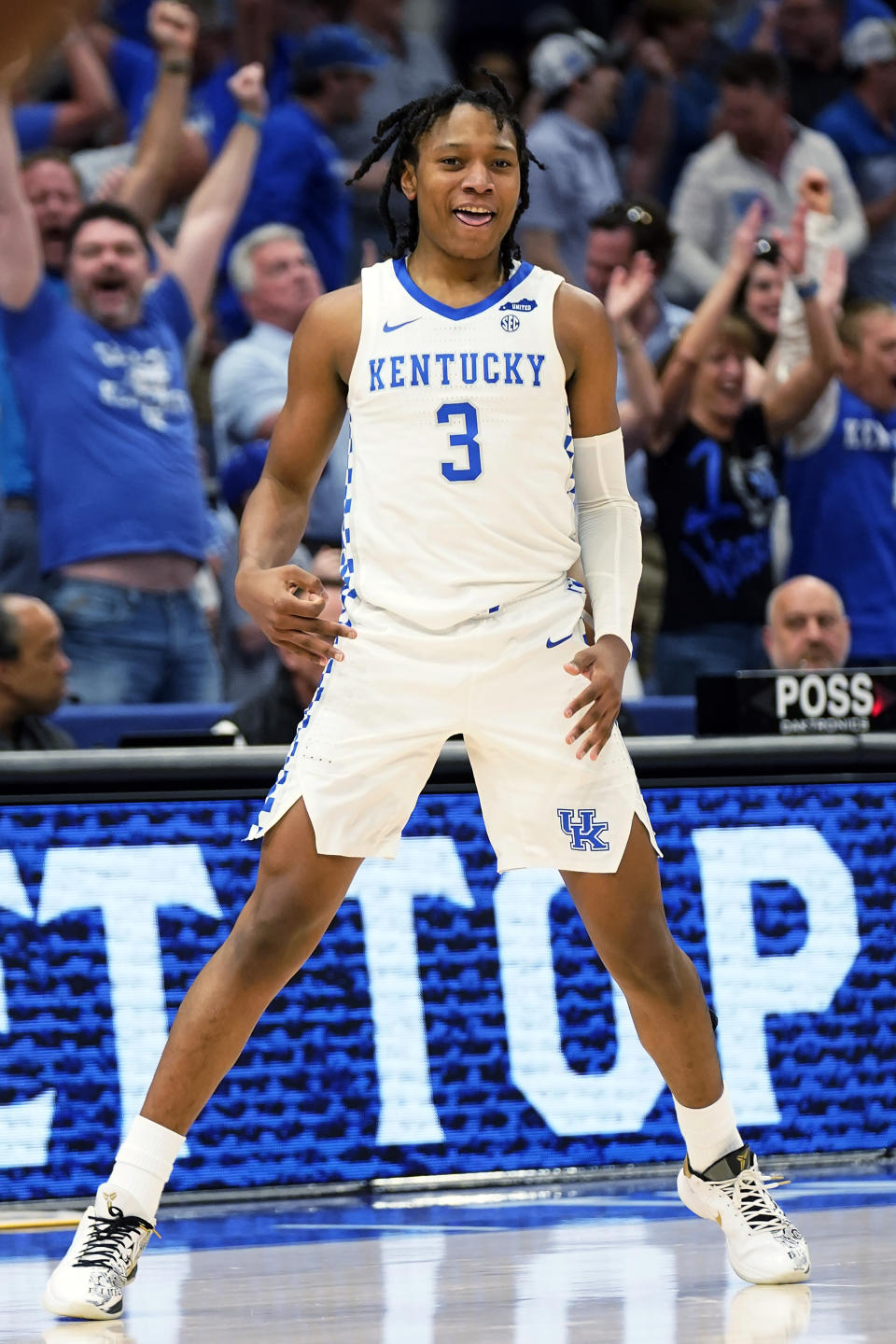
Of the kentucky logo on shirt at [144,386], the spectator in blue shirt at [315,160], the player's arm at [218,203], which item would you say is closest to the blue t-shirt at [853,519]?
the spectator in blue shirt at [315,160]

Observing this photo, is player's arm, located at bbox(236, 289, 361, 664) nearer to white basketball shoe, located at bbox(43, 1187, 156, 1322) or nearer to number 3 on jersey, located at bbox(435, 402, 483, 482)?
number 3 on jersey, located at bbox(435, 402, 483, 482)

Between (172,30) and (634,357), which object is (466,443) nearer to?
(634,357)

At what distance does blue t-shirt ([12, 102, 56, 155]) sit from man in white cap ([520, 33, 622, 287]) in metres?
1.78

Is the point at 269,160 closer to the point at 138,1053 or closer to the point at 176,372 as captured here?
the point at 176,372

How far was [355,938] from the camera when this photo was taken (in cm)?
429

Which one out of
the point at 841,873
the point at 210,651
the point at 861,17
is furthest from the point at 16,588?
the point at 861,17

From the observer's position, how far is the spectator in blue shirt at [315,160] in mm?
7648

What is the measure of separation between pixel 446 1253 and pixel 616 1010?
92cm

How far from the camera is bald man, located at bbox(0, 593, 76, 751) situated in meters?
5.28

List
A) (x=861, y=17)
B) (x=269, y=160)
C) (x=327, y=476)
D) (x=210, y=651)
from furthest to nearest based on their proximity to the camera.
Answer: (x=861, y=17), (x=269, y=160), (x=327, y=476), (x=210, y=651)

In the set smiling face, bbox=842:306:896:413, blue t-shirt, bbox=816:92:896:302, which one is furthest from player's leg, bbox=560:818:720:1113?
blue t-shirt, bbox=816:92:896:302

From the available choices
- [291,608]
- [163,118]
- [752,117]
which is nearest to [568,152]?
[752,117]

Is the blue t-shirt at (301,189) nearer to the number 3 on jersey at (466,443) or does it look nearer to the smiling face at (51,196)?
the smiling face at (51,196)

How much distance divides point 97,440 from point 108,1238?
11.1ft
